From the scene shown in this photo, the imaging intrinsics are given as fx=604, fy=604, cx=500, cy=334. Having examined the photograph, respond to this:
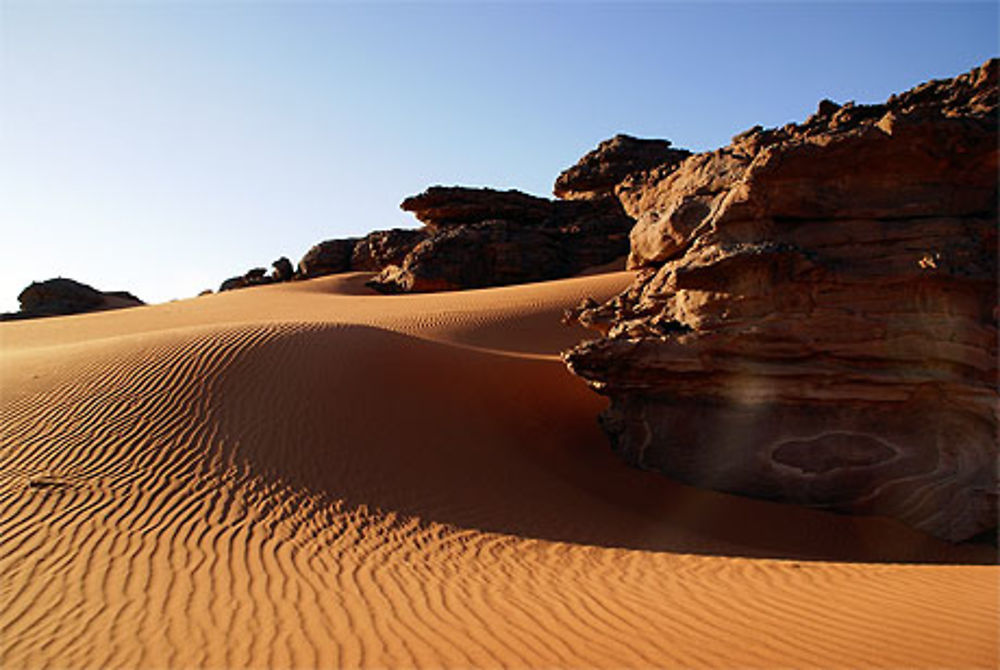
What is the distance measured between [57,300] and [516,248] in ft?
87.1

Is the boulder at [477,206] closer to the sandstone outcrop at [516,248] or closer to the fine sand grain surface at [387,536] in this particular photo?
the sandstone outcrop at [516,248]

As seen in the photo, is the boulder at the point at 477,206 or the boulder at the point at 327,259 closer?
the boulder at the point at 477,206

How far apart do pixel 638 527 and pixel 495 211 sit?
26.0 m

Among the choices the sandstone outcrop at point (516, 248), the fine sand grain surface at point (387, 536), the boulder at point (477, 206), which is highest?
the boulder at point (477, 206)

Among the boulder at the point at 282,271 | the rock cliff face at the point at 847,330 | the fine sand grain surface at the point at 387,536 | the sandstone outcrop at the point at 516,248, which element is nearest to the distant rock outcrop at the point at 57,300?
the boulder at the point at 282,271

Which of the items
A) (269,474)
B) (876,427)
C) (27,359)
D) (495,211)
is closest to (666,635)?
(876,427)

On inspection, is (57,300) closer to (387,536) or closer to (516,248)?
(516,248)

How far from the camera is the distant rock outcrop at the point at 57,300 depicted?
32.9 m

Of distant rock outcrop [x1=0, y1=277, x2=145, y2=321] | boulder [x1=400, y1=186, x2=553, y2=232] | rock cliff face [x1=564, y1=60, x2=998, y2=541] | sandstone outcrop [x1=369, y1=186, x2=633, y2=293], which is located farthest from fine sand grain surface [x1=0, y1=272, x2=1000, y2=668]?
distant rock outcrop [x1=0, y1=277, x2=145, y2=321]

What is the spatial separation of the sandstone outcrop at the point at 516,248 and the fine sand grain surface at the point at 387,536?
1551 cm

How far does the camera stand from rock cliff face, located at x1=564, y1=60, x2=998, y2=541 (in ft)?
25.6

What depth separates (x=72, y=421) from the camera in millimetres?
9219

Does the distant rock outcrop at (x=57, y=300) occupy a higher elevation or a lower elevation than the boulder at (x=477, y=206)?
lower

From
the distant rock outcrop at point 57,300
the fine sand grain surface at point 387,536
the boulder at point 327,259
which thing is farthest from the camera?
the boulder at point 327,259
